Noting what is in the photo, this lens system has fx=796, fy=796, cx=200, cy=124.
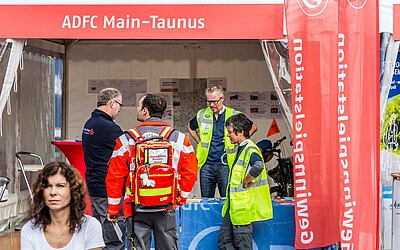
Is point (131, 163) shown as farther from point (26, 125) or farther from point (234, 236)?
point (26, 125)

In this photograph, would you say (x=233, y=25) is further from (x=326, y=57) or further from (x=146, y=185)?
(x=146, y=185)

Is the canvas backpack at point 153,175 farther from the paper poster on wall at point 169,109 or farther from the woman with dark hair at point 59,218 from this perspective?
the paper poster on wall at point 169,109

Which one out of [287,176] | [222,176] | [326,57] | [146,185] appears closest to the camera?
[146,185]

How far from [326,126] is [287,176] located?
3024 millimetres

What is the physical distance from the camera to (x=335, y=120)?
6.07 m

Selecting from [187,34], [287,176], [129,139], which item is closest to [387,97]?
[187,34]

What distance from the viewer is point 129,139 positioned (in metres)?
5.39

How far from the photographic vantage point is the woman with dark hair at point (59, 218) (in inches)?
135

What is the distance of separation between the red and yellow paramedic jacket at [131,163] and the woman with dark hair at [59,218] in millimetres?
1842

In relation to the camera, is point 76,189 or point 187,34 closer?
point 76,189

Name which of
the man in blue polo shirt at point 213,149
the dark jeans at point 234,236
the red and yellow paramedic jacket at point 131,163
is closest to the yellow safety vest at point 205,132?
the man in blue polo shirt at point 213,149

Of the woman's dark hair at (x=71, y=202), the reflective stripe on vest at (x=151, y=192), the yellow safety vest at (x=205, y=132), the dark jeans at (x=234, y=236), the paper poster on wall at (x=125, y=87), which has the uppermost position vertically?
the paper poster on wall at (x=125, y=87)

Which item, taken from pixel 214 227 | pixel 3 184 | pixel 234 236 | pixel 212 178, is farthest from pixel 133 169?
pixel 3 184

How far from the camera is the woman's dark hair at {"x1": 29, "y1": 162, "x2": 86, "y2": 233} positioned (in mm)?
3475
